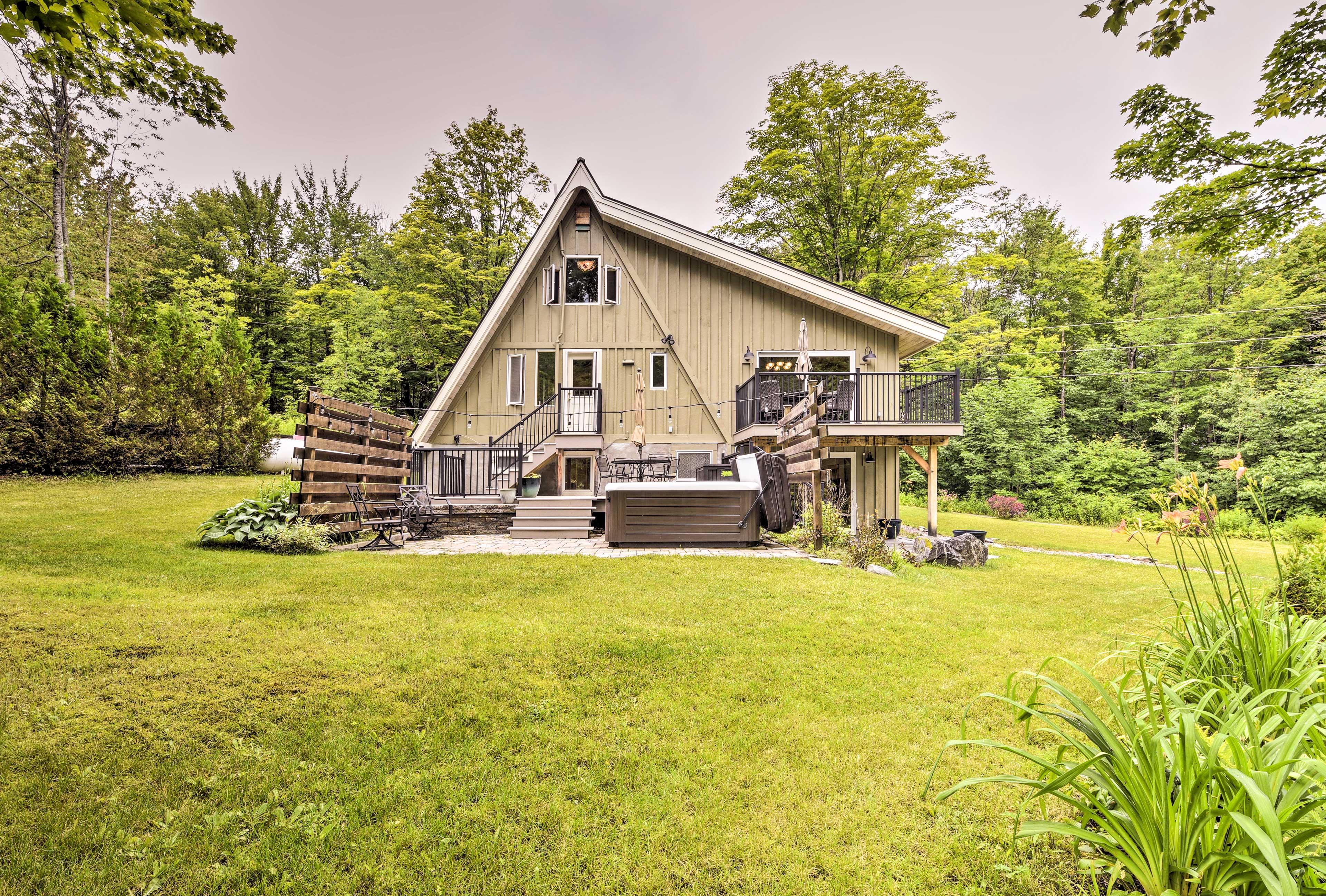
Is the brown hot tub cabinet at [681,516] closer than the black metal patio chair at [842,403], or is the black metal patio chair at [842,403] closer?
the brown hot tub cabinet at [681,516]

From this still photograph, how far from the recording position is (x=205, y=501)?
9.91 m

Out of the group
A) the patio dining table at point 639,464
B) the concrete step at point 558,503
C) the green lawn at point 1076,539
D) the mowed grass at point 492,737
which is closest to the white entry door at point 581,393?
the patio dining table at point 639,464

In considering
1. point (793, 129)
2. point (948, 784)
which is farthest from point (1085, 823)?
point (793, 129)

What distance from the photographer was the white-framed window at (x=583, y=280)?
13750mm

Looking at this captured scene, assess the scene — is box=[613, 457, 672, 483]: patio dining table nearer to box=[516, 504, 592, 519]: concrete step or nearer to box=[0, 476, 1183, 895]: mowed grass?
box=[516, 504, 592, 519]: concrete step

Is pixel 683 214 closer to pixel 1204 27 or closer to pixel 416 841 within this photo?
pixel 1204 27

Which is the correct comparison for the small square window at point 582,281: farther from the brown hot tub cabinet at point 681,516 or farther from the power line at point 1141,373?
the power line at point 1141,373

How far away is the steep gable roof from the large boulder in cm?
575

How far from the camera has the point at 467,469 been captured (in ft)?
43.0

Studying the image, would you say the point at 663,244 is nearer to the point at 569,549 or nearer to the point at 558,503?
A: the point at 558,503

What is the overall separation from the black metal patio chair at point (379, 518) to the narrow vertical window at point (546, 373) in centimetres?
A: 493

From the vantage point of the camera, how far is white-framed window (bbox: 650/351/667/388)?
44.3 ft

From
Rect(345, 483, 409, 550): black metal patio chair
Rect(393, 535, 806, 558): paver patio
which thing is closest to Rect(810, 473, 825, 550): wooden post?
Rect(393, 535, 806, 558): paver patio

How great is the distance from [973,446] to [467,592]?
2227 cm
